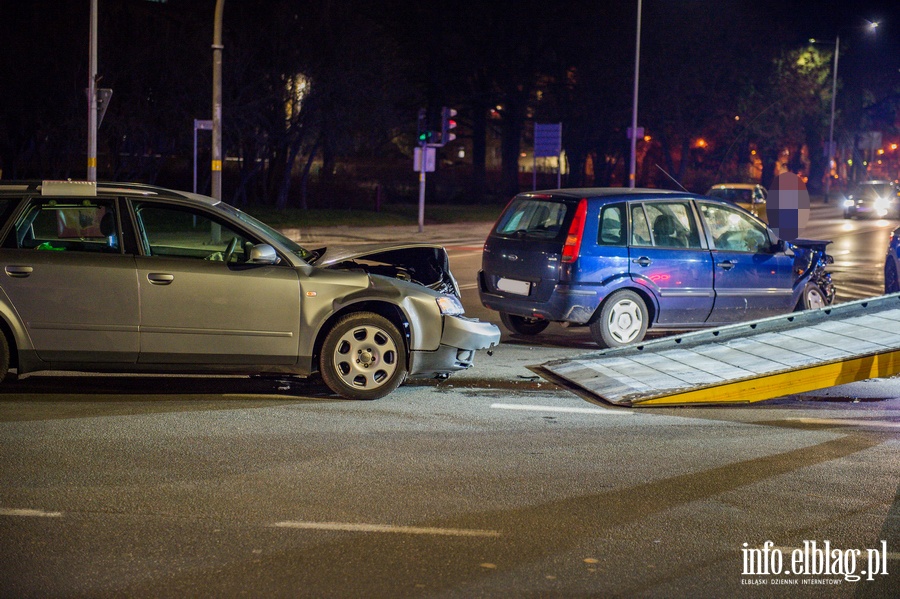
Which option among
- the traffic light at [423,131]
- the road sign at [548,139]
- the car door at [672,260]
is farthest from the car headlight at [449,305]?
the road sign at [548,139]

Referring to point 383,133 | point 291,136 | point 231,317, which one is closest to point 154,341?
point 231,317

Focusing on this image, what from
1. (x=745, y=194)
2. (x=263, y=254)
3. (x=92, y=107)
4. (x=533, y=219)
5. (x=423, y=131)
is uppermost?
(x=423, y=131)

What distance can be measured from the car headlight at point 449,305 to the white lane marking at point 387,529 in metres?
3.53

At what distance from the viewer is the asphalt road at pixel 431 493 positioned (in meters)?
4.82

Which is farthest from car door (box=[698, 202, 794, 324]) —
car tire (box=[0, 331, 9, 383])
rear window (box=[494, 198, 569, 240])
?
car tire (box=[0, 331, 9, 383])

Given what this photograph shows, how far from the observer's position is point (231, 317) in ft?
27.7

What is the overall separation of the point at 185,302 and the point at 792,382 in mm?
4684

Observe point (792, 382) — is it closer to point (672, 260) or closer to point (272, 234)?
point (672, 260)

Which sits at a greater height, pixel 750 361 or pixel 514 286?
pixel 514 286

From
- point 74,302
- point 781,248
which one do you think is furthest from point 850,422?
point 74,302

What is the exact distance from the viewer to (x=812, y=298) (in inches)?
515

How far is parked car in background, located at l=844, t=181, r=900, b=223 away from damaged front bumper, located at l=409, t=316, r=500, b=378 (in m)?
42.0

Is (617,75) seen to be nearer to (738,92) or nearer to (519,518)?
(738,92)

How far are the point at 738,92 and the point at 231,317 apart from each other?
2086 inches
